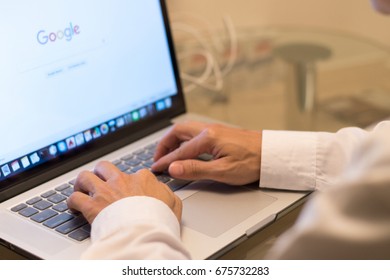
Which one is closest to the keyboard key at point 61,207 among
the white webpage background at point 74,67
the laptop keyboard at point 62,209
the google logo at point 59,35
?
the laptop keyboard at point 62,209

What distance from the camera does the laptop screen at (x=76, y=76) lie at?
0.88 m

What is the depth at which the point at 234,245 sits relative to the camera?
2.58ft

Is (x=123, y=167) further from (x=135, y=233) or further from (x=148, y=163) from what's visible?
(x=135, y=233)

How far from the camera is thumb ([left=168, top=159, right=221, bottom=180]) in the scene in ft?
2.94

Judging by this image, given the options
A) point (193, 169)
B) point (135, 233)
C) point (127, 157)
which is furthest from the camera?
point (127, 157)

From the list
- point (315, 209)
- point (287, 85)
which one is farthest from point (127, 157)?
point (287, 85)

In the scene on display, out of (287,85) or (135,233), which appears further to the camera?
(287,85)

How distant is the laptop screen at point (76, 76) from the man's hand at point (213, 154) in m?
0.13

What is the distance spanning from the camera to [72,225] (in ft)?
2.66

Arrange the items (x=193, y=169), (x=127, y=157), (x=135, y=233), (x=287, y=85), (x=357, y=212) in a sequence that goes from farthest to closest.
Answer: (x=287, y=85) → (x=127, y=157) → (x=193, y=169) → (x=135, y=233) → (x=357, y=212)

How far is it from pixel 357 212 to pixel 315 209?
0.12ft

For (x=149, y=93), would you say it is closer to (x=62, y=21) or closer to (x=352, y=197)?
(x=62, y=21)

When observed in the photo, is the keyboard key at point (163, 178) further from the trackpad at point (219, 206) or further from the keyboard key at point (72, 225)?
the keyboard key at point (72, 225)

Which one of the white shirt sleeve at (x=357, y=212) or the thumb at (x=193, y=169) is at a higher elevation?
the white shirt sleeve at (x=357, y=212)
